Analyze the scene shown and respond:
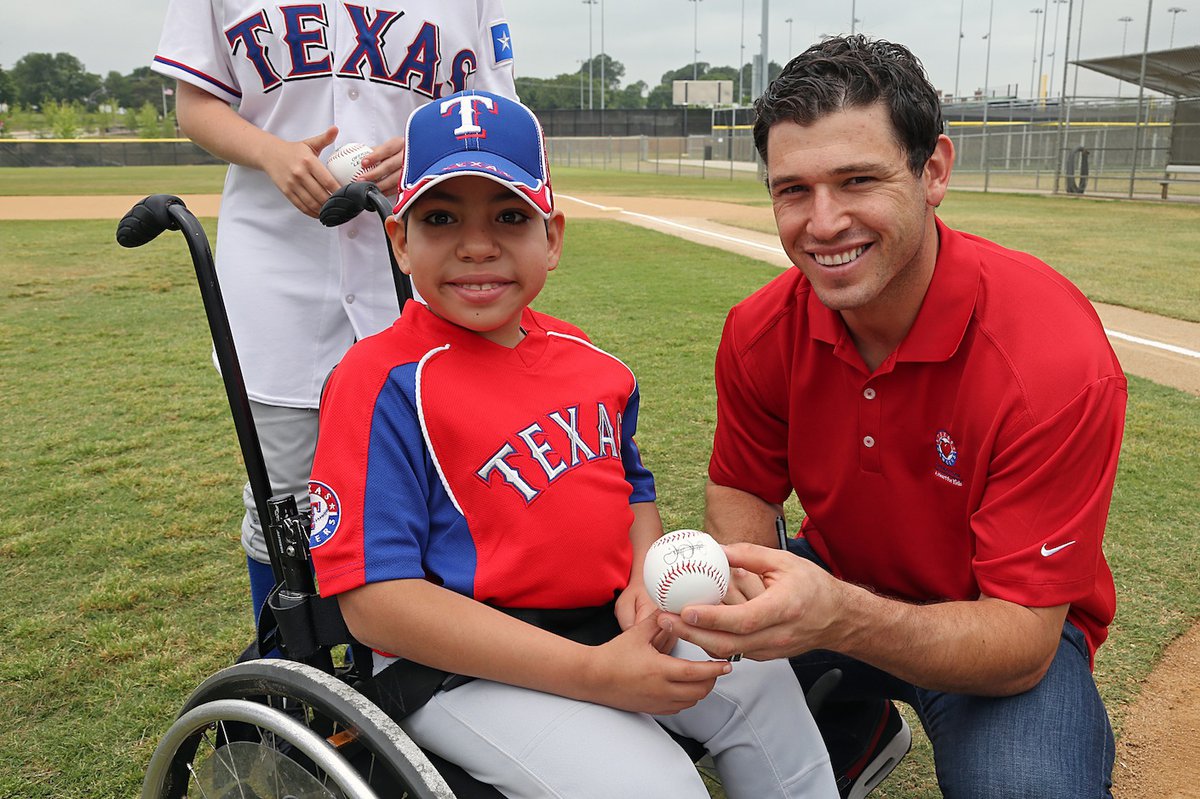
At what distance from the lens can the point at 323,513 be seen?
5.28 ft

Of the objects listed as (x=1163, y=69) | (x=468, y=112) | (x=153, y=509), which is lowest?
(x=153, y=509)

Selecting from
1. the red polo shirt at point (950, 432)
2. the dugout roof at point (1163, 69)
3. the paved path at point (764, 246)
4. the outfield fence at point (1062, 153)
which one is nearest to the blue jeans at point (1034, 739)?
the red polo shirt at point (950, 432)

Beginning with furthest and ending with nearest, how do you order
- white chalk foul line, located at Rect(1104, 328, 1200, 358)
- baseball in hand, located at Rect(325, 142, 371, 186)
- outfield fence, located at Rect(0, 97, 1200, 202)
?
outfield fence, located at Rect(0, 97, 1200, 202), white chalk foul line, located at Rect(1104, 328, 1200, 358), baseball in hand, located at Rect(325, 142, 371, 186)

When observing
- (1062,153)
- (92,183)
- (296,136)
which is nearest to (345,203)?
(296,136)

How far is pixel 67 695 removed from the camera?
2.94m

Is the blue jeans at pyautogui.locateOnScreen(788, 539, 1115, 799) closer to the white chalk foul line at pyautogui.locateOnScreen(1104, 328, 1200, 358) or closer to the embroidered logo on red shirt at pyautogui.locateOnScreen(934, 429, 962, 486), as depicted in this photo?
the embroidered logo on red shirt at pyautogui.locateOnScreen(934, 429, 962, 486)

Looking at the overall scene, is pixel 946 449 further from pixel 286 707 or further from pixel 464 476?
pixel 286 707

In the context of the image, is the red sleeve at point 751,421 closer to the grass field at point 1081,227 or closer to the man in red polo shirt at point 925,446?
the man in red polo shirt at point 925,446

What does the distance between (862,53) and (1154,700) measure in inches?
85.2

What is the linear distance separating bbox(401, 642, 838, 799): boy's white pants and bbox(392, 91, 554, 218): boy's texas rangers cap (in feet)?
2.77

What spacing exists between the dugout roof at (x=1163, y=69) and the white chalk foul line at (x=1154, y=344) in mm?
18732

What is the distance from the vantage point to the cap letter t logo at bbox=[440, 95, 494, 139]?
1.73 metres

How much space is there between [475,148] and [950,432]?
111cm

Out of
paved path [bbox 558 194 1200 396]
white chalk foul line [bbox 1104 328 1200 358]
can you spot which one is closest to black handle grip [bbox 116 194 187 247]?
paved path [bbox 558 194 1200 396]
